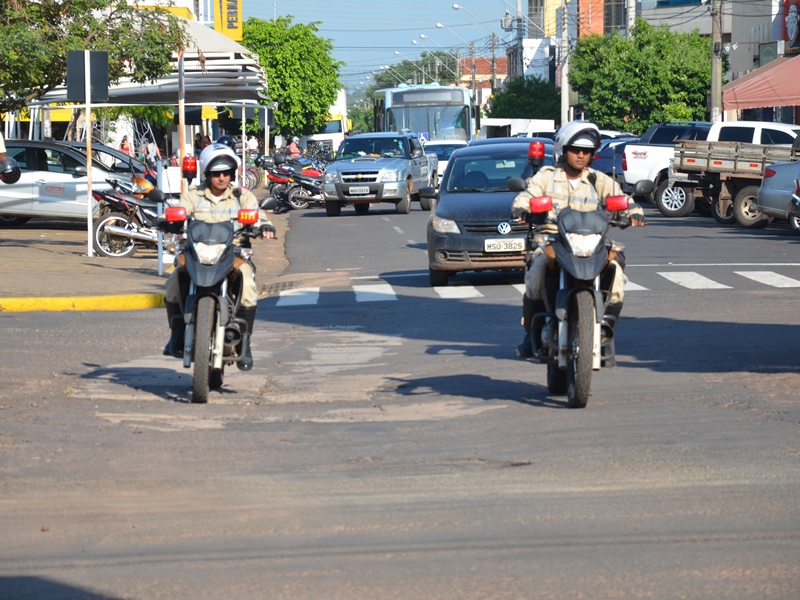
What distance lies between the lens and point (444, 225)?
57.3 feet

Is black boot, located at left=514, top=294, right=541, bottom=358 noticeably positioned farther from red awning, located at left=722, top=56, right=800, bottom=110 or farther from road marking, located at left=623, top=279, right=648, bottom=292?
red awning, located at left=722, top=56, right=800, bottom=110

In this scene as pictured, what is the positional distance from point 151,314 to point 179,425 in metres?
6.85

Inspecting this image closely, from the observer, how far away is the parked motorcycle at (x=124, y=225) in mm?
20891

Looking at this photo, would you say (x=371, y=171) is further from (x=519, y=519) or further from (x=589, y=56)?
(x=589, y=56)

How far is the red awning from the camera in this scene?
35.9 metres

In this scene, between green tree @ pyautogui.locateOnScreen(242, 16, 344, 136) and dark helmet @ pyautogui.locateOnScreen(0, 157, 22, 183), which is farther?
green tree @ pyautogui.locateOnScreen(242, 16, 344, 136)

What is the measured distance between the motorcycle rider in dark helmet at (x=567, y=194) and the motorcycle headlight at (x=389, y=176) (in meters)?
23.7

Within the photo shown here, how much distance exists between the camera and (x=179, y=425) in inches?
333

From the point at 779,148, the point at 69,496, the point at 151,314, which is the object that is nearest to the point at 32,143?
the point at 151,314

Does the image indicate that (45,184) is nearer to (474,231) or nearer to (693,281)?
(474,231)

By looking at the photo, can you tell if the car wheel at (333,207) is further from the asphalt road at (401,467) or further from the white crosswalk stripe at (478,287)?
the asphalt road at (401,467)

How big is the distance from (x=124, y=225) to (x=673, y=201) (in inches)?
564

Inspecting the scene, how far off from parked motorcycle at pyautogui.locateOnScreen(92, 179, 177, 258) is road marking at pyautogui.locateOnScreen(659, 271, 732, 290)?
738 centimetres

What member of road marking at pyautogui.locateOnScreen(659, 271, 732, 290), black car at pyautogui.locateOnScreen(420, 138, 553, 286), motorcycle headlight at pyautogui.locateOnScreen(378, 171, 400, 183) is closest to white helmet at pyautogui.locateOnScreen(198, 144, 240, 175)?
black car at pyautogui.locateOnScreen(420, 138, 553, 286)
